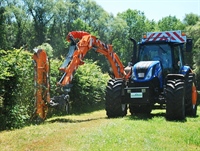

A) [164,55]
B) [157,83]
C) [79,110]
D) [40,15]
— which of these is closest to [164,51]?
[164,55]

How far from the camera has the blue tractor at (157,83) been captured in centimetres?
1037

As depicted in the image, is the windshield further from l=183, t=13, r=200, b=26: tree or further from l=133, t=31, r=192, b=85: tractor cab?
l=183, t=13, r=200, b=26: tree

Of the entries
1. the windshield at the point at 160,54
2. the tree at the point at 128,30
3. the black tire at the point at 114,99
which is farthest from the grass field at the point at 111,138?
the tree at the point at 128,30

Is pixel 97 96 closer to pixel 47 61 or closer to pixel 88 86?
pixel 88 86

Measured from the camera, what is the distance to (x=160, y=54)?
39.9 ft

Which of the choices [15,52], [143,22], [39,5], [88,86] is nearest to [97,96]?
[88,86]

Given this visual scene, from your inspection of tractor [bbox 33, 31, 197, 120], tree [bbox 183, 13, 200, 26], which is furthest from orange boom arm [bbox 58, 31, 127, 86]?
tree [bbox 183, 13, 200, 26]

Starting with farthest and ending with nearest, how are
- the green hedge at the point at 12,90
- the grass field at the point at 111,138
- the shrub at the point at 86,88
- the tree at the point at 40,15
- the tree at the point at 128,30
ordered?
the tree at the point at 128,30
the tree at the point at 40,15
the shrub at the point at 86,88
the green hedge at the point at 12,90
the grass field at the point at 111,138

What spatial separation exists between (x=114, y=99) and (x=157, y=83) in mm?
1591

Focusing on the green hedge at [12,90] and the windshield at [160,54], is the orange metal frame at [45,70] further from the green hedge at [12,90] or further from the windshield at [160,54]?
the windshield at [160,54]

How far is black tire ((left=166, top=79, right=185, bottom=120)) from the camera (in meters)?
10.2

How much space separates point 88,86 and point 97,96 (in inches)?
47.4

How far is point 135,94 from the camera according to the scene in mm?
10719

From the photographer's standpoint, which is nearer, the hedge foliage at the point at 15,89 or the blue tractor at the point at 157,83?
the hedge foliage at the point at 15,89
